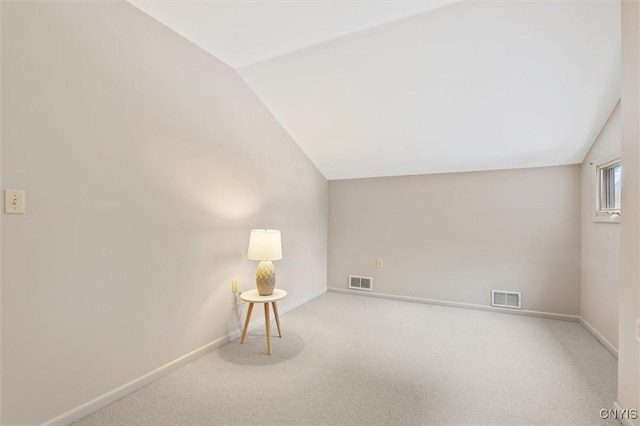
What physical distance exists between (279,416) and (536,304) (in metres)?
3.36

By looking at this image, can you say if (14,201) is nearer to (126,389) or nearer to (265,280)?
(126,389)

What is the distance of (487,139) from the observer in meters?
3.33

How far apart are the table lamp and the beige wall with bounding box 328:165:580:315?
7.04 ft

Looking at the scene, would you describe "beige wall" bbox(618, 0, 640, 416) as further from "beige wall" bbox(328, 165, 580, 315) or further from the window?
"beige wall" bbox(328, 165, 580, 315)

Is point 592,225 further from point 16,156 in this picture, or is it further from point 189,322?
point 16,156

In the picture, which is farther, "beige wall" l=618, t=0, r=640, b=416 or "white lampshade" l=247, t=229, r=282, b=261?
"white lampshade" l=247, t=229, r=282, b=261

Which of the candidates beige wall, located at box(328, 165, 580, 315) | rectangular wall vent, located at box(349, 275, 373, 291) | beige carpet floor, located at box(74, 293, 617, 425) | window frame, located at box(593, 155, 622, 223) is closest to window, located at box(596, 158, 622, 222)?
window frame, located at box(593, 155, 622, 223)

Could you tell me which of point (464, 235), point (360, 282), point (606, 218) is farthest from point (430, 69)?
point (360, 282)

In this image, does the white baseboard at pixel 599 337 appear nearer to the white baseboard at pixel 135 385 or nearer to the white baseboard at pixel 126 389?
the white baseboard at pixel 135 385

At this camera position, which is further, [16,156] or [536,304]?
[536,304]

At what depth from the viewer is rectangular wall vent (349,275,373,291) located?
458 cm

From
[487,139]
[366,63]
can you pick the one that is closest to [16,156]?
[366,63]

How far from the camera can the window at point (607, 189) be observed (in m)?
2.82

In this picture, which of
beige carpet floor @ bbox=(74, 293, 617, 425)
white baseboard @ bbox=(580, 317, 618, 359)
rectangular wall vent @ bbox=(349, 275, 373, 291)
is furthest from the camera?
rectangular wall vent @ bbox=(349, 275, 373, 291)
